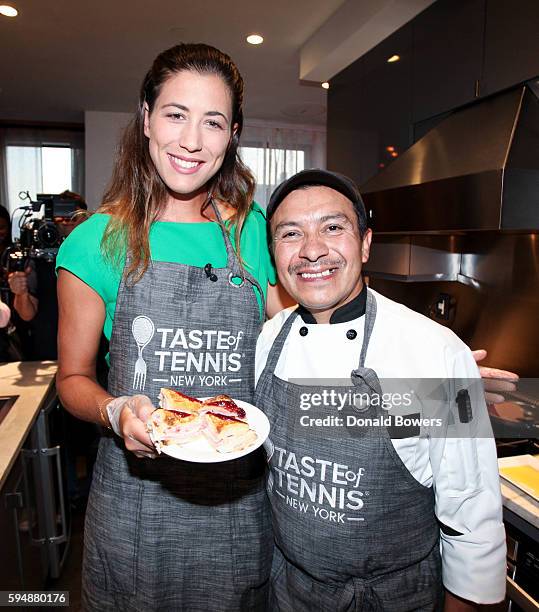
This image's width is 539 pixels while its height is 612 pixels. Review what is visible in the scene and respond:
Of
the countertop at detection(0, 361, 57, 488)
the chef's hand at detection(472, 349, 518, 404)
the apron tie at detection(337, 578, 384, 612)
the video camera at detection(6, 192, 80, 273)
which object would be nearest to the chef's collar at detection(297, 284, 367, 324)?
the chef's hand at detection(472, 349, 518, 404)

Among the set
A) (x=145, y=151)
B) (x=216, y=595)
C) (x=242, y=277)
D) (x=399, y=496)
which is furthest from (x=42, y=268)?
(x=399, y=496)

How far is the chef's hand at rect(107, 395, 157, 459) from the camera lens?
84 cm

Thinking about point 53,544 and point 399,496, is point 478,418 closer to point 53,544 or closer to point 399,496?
point 399,496

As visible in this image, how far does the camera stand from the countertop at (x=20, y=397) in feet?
4.99

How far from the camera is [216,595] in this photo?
3.50 feet

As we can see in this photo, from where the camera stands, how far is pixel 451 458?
946 mm

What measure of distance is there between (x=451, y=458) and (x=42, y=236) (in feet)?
7.10

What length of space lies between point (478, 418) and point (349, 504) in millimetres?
302

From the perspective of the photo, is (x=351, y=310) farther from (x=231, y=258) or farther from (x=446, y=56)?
(x=446, y=56)

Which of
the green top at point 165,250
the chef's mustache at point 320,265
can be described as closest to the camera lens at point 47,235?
the green top at point 165,250

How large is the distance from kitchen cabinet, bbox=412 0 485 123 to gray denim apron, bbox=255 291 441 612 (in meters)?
1.61

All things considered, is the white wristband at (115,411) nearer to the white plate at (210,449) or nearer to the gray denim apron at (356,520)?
the white plate at (210,449)

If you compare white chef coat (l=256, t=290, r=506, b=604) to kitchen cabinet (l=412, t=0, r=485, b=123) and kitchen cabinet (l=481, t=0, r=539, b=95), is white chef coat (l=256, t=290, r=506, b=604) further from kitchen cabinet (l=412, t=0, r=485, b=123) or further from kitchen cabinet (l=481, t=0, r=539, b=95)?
kitchen cabinet (l=412, t=0, r=485, b=123)

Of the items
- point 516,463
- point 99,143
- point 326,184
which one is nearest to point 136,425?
point 326,184
